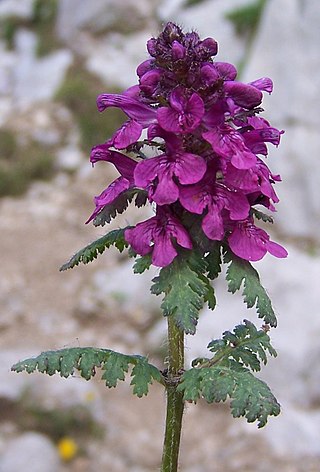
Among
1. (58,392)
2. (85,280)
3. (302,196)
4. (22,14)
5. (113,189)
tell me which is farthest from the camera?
(22,14)

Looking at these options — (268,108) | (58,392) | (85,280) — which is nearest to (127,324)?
(85,280)

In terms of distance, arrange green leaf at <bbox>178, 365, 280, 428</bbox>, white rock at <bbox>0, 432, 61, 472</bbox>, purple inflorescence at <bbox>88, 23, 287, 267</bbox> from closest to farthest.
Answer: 1. green leaf at <bbox>178, 365, 280, 428</bbox>
2. purple inflorescence at <bbox>88, 23, 287, 267</bbox>
3. white rock at <bbox>0, 432, 61, 472</bbox>

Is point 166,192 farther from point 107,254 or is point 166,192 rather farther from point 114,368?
point 107,254

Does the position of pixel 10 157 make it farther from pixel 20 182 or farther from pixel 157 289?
pixel 157 289

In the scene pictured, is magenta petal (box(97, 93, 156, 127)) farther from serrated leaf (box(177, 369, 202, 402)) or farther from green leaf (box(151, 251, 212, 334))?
serrated leaf (box(177, 369, 202, 402))

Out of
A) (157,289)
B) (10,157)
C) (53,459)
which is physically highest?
(10,157)

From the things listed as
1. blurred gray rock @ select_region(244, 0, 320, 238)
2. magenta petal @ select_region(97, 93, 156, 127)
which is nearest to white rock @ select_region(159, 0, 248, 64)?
blurred gray rock @ select_region(244, 0, 320, 238)
